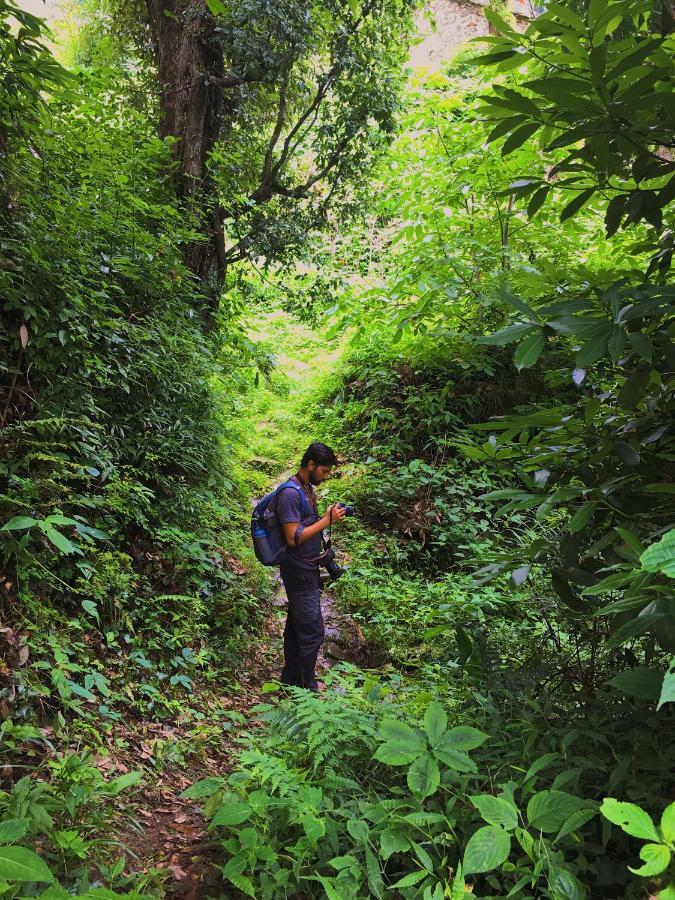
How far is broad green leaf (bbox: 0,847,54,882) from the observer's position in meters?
1.55

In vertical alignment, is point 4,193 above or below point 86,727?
above

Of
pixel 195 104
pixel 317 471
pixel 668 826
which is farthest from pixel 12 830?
pixel 195 104

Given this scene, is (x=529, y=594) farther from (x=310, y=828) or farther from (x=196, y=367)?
→ (x=196, y=367)

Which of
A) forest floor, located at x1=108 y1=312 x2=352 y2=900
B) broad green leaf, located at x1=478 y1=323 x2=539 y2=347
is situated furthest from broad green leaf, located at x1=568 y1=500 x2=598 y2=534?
forest floor, located at x1=108 y1=312 x2=352 y2=900

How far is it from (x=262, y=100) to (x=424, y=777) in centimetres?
838

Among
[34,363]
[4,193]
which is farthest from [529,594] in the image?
[4,193]

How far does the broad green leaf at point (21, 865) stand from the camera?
5.08 feet

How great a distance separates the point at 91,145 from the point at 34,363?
2647 millimetres

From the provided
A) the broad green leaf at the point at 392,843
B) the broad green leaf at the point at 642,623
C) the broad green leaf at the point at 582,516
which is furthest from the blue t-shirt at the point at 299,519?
the broad green leaf at the point at 642,623

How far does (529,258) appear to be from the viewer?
332 inches

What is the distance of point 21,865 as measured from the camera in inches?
62.2

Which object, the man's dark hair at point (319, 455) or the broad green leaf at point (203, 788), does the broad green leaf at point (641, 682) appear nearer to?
the broad green leaf at point (203, 788)

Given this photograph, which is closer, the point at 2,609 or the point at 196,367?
the point at 2,609

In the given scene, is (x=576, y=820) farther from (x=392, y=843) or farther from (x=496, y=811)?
(x=392, y=843)
